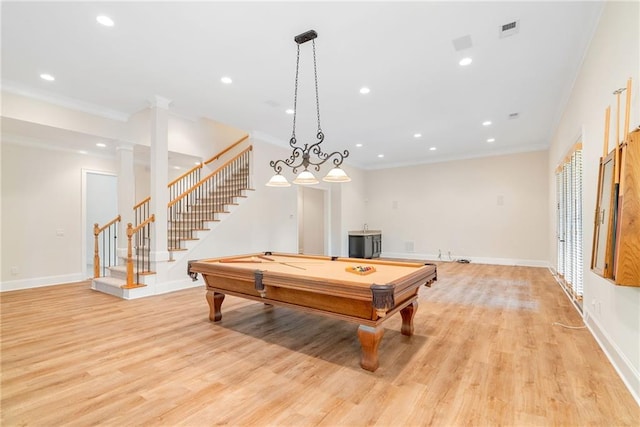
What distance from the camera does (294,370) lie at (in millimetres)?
2449

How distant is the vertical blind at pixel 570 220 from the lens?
13.1 ft

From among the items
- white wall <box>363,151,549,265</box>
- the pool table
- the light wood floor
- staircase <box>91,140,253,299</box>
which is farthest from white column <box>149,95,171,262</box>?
white wall <box>363,151,549,265</box>

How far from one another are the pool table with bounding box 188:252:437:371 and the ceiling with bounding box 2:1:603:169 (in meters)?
2.46

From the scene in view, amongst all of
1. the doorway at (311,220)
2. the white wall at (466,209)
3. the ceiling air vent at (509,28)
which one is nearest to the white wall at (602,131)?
the ceiling air vent at (509,28)

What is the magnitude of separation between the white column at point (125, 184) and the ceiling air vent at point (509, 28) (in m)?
6.18

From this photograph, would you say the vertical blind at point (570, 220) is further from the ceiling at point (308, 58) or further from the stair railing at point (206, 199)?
the stair railing at point (206, 199)

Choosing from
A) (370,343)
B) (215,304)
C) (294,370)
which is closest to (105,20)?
(215,304)

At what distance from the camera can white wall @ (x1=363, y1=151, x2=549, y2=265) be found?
303 inches

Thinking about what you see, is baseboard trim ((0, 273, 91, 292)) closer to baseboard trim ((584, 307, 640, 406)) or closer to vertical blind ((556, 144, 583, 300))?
baseboard trim ((584, 307, 640, 406))

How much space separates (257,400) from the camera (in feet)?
6.69

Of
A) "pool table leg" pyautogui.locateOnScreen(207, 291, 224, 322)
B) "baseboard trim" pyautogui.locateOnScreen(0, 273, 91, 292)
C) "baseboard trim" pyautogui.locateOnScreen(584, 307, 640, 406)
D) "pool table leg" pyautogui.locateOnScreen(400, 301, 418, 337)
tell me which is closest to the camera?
"baseboard trim" pyautogui.locateOnScreen(584, 307, 640, 406)

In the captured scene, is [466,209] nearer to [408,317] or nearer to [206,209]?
[408,317]

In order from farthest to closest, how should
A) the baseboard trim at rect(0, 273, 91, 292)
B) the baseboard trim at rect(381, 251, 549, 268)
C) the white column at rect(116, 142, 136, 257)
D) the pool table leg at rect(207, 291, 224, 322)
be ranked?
the baseboard trim at rect(381, 251, 549, 268), the white column at rect(116, 142, 136, 257), the baseboard trim at rect(0, 273, 91, 292), the pool table leg at rect(207, 291, 224, 322)

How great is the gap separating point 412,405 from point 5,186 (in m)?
7.31
